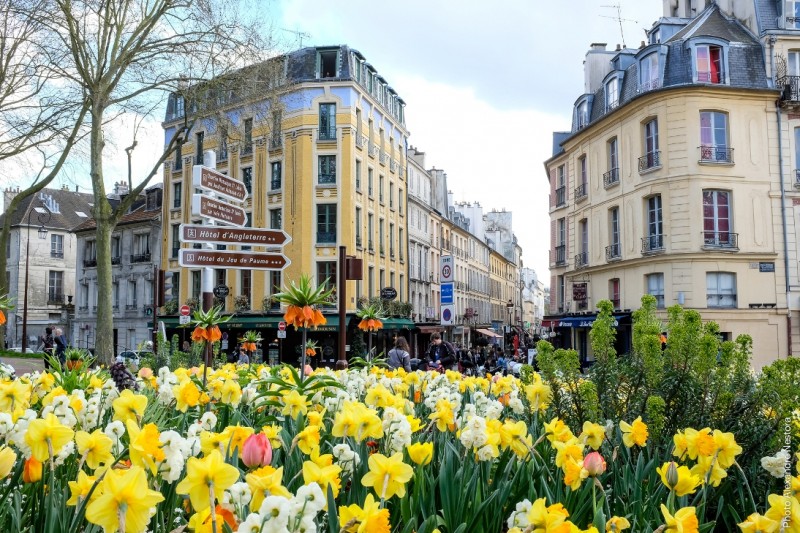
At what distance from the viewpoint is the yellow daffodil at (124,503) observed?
1.42 meters

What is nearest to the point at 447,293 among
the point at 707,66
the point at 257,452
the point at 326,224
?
the point at 257,452

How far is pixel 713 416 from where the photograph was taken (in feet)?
12.4

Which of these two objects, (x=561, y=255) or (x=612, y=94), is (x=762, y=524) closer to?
(x=612, y=94)

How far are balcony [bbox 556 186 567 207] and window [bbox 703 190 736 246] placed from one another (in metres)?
8.43

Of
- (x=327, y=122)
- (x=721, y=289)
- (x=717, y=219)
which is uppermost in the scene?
(x=327, y=122)

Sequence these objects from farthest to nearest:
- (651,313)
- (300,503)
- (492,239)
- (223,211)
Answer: (492,239) < (223,211) < (651,313) < (300,503)

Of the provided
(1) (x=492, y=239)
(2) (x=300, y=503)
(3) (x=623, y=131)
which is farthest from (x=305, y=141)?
(1) (x=492, y=239)

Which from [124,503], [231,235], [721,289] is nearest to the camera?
[124,503]

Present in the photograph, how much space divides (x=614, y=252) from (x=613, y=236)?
77 centimetres

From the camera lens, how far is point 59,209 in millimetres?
51625

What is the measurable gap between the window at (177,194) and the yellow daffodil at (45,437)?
37.3 meters

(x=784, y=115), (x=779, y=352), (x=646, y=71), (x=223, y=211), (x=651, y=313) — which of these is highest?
(x=646, y=71)

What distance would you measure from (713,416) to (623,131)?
927 inches

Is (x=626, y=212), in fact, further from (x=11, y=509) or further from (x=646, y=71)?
(x=11, y=509)
